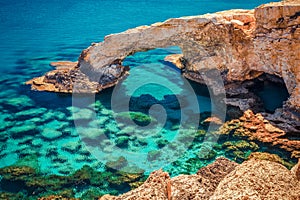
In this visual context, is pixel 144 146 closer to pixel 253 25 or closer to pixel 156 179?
pixel 156 179

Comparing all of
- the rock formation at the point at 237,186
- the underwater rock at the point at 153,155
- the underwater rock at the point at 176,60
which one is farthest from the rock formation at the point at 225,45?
the rock formation at the point at 237,186

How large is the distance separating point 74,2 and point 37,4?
5515 millimetres

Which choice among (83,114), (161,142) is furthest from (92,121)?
(161,142)

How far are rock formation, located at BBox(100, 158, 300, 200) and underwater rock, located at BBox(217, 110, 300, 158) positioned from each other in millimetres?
6041

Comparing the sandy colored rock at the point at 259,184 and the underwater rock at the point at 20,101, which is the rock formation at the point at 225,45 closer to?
the underwater rock at the point at 20,101

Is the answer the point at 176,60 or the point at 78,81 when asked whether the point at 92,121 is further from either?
the point at 176,60

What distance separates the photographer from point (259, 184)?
17.7ft

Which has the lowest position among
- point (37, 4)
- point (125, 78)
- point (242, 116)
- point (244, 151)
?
point (244, 151)

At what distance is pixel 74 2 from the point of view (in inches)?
1780

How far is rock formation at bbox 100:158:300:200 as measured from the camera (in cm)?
523

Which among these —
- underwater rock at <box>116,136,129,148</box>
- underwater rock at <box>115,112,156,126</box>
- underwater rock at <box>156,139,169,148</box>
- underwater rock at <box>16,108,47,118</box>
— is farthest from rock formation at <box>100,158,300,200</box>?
underwater rock at <box>16,108,47,118</box>

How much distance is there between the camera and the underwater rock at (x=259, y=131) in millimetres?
11672

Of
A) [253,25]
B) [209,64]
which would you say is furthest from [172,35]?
[253,25]

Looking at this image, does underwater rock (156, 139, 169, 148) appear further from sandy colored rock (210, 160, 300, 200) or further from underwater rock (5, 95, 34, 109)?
underwater rock (5, 95, 34, 109)
